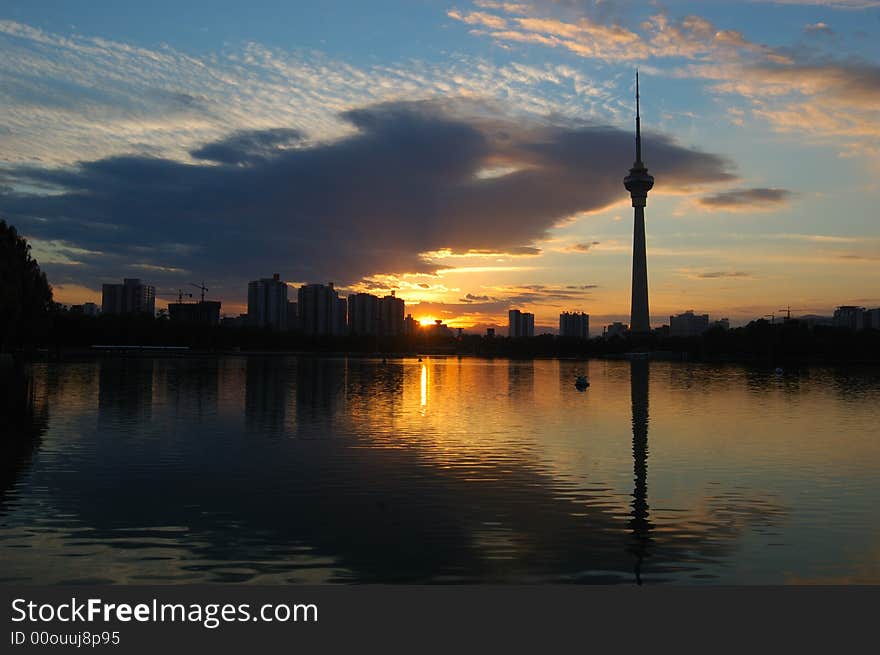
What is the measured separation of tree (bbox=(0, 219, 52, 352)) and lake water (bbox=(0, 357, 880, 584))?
24.7 meters

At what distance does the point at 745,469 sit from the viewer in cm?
2745

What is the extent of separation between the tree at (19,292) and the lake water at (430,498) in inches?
973

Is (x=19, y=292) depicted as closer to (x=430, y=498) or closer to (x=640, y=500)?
(x=430, y=498)

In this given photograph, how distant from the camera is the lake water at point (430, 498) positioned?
49.1 feet

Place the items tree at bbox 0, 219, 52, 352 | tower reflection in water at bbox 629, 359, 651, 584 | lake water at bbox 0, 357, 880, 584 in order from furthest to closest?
tree at bbox 0, 219, 52, 352 → tower reflection in water at bbox 629, 359, 651, 584 → lake water at bbox 0, 357, 880, 584

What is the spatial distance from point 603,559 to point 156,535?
993 centimetres

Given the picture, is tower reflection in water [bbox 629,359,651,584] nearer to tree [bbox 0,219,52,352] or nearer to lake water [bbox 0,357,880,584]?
lake water [bbox 0,357,880,584]

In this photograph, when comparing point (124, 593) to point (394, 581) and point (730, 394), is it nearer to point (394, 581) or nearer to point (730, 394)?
point (394, 581)

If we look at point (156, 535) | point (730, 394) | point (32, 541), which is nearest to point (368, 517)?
point (156, 535)

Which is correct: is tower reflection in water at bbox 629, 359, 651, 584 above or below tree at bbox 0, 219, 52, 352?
below

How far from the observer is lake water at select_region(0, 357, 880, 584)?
49.1 feet

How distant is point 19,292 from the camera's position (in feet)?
228

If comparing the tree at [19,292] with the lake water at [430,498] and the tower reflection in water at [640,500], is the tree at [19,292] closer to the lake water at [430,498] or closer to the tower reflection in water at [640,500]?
the lake water at [430,498]

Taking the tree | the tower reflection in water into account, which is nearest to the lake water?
the tower reflection in water
